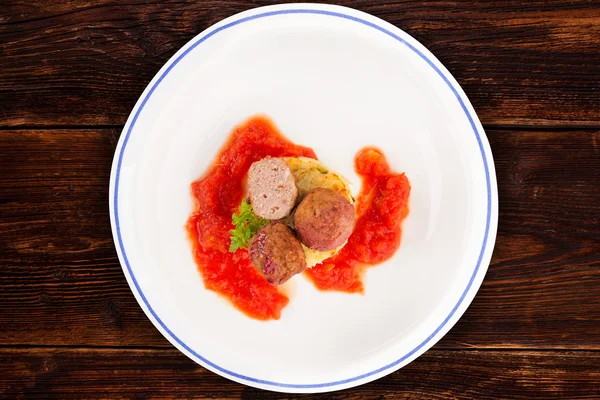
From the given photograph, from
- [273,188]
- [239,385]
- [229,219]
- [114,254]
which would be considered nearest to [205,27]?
[273,188]

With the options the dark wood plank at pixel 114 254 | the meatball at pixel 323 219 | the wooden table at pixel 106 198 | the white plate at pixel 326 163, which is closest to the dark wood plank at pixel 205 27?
the wooden table at pixel 106 198

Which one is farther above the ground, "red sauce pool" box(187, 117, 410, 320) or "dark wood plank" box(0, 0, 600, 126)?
"dark wood plank" box(0, 0, 600, 126)

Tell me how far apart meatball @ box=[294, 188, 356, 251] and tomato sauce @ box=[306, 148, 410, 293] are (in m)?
0.63

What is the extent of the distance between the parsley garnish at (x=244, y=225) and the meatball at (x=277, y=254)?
1.20ft

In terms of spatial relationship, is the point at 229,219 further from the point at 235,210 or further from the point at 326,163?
the point at 326,163

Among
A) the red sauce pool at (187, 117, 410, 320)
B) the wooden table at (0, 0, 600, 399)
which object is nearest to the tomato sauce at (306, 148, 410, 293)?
the red sauce pool at (187, 117, 410, 320)

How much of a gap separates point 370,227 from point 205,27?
221 cm

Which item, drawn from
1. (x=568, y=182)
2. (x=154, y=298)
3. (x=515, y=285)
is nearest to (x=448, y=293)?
(x=515, y=285)

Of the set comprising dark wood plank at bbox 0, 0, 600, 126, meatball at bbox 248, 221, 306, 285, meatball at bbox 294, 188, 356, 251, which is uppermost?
dark wood plank at bbox 0, 0, 600, 126

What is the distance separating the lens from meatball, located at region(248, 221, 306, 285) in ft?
11.4

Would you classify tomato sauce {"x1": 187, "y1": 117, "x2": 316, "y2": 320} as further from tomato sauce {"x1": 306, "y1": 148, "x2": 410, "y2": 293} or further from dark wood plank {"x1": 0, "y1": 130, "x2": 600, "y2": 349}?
dark wood plank {"x1": 0, "y1": 130, "x2": 600, "y2": 349}

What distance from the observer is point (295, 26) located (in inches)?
152

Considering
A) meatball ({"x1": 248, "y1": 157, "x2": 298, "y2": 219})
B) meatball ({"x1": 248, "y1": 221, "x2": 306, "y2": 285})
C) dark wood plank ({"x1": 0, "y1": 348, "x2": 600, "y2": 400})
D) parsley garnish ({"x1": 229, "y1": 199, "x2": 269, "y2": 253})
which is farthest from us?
dark wood plank ({"x1": 0, "y1": 348, "x2": 600, "y2": 400})

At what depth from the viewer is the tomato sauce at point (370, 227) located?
13.6 feet
